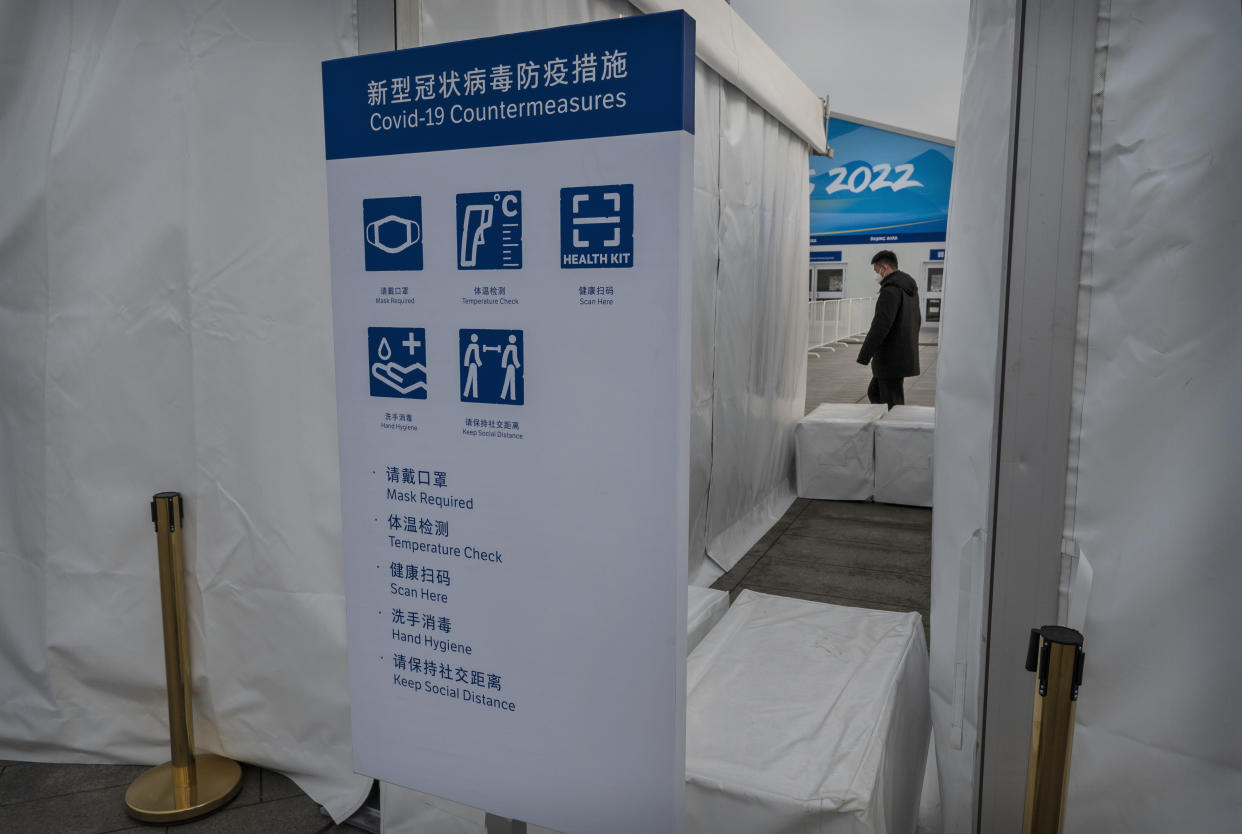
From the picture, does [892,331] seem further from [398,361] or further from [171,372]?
[398,361]

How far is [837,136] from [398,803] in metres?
11.4

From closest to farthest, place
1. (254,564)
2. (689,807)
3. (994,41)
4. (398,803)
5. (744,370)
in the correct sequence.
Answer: (994,41), (689,807), (398,803), (254,564), (744,370)

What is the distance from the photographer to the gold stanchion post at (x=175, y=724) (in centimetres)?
215

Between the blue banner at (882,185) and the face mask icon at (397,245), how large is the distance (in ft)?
31.4

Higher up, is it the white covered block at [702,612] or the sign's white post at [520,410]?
the sign's white post at [520,410]

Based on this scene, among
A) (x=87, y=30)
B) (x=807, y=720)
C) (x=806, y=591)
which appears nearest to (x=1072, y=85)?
(x=807, y=720)

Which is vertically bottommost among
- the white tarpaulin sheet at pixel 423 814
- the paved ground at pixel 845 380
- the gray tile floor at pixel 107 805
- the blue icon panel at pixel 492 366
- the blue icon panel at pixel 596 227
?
the gray tile floor at pixel 107 805

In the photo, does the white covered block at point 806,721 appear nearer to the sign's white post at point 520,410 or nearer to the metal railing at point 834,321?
the sign's white post at point 520,410

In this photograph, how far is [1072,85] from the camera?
1.31 meters

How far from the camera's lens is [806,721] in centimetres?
179

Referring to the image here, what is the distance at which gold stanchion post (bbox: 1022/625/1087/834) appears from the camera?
1.15m

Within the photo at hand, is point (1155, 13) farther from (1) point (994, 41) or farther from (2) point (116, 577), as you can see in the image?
(2) point (116, 577)

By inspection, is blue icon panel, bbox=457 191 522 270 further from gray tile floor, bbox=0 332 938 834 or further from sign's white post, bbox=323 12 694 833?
gray tile floor, bbox=0 332 938 834

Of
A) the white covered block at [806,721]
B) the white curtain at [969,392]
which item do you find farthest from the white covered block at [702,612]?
the white curtain at [969,392]
